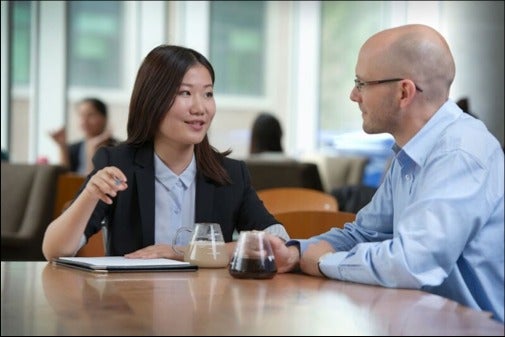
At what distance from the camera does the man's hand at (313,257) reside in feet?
7.01

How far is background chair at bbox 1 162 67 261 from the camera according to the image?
5828mm

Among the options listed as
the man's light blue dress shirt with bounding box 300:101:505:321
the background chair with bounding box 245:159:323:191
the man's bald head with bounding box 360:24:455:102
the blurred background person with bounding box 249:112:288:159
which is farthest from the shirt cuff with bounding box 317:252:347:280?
the blurred background person with bounding box 249:112:288:159

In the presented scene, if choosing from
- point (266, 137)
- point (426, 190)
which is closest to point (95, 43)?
point (266, 137)

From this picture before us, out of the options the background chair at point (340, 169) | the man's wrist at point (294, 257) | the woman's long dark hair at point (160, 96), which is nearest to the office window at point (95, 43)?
the background chair at point (340, 169)

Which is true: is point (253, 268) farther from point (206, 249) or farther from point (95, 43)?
point (95, 43)

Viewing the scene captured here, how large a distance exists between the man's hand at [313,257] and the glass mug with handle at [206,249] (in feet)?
0.58

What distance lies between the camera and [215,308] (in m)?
1.63

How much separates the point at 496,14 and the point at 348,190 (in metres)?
3.23

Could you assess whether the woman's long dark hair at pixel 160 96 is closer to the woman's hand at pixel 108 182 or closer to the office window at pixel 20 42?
the woman's hand at pixel 108 182

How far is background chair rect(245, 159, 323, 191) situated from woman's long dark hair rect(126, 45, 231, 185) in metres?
3.71

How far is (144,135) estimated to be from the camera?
2770 millimetres

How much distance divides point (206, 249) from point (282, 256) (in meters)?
0.17

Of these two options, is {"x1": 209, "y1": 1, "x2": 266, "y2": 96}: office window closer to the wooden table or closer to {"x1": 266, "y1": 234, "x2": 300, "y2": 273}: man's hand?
A: {"x1": 266, "y1": 234, "x2": 300, "y2": 273}: man's hand

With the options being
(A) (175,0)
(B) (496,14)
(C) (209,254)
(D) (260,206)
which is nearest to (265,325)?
(C) (209,254)
